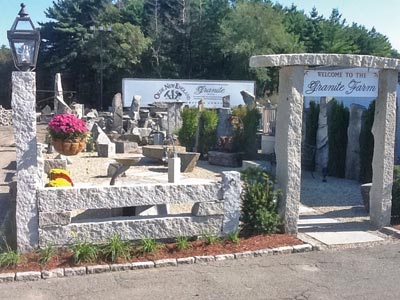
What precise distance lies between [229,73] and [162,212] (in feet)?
143

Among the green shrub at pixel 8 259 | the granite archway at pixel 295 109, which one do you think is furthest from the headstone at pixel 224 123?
the green shrub at pixel 8 259

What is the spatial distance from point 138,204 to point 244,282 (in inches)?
65.1

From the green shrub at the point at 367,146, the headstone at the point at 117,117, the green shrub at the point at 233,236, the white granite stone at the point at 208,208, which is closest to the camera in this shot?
the white granite stone at the point at 208,208

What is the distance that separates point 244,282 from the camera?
565 centimetres

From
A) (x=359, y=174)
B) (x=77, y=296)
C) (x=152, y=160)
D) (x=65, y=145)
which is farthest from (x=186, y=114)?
(x=77, y=296)

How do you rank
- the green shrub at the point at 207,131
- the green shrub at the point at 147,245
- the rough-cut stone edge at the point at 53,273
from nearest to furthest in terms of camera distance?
the rough-cut stone edge at the point at 53,273 → the green shrub at the point at 147,245 → the green shrub at the point at 207,131

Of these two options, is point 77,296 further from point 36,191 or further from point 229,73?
point 229,73

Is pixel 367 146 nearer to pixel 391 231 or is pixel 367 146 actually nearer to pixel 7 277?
pixel 391 231

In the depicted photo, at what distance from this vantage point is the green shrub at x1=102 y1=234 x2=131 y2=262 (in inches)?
238

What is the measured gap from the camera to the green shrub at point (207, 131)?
16.6 meters

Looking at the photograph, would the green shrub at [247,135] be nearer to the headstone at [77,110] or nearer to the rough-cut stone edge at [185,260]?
the headstone at [77,110]

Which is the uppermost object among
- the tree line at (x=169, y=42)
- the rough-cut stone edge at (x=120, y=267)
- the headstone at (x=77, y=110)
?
the tree line at (x=169, y=42)

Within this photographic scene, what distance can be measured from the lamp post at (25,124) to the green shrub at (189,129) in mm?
10805

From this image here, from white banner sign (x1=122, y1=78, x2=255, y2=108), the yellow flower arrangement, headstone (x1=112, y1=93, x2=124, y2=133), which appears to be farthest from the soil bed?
white banner sign (x1=122, y1=78, x2=255, y2=108)
